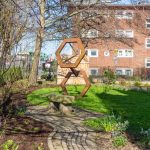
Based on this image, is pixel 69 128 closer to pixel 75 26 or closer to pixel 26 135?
pixel 26 135

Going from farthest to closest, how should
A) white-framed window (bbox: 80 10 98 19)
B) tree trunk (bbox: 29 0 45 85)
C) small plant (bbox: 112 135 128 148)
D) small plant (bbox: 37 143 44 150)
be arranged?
1. white-framed window (bbox: 80 10 98 19)
2. tree trunk (bbox: 29 0 45 85)
3. small plant (bbox: 112 135 128 148)
4. small plant (bbox: 37 143 44 150)

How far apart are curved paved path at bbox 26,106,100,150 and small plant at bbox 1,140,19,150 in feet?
1.96

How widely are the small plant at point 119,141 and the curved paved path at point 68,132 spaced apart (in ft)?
1.22

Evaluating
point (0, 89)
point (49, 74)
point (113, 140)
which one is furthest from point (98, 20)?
point (113, 140)

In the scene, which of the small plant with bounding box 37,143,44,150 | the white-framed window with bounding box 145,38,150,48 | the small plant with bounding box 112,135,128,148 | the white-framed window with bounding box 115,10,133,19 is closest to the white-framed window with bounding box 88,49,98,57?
the white-framed window with bounding box 145,38,150,48

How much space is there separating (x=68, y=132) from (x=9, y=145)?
199 centimetres

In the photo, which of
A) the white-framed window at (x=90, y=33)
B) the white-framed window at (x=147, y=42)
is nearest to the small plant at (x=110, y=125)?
the white-framed window at (x=90, y=33)

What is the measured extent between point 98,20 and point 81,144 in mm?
20237

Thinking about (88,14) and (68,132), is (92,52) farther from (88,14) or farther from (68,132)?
(68,132)

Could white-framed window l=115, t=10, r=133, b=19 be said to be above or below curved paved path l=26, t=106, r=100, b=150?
above

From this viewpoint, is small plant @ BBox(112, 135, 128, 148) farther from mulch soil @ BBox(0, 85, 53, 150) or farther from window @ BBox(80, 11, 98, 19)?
window @ BBox(80, 11, 98, 19)

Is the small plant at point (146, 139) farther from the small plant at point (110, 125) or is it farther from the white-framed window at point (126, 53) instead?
the white-framed window at point (126, 53)

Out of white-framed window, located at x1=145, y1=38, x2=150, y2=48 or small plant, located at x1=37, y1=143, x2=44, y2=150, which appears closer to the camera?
small plant, located at x1=37, y1=143, x2=44, y2=150

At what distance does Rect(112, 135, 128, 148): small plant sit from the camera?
300 inches
